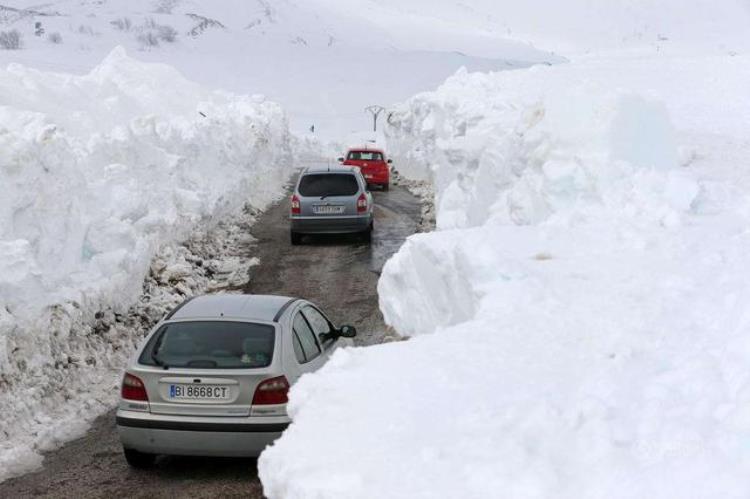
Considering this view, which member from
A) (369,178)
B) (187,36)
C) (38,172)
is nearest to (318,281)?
(38,172)

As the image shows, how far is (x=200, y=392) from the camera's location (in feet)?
23.3

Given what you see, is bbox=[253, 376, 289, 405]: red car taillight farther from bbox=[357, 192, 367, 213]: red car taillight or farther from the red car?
the red car

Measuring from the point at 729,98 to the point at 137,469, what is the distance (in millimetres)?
14496

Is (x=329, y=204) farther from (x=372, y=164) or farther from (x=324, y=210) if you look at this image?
(x=372, y=164)

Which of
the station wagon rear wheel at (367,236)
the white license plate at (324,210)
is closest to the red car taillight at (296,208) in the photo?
the white license plate at (324,210)

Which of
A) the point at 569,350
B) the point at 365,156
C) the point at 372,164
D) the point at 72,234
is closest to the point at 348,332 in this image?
the point at 569,350

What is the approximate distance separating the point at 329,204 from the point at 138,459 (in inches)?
462

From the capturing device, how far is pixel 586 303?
6.44 m

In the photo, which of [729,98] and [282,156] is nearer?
[729,98]

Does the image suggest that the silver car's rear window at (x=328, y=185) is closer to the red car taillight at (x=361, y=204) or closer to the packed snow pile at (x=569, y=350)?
the red car taillight at (x=361, y=204)

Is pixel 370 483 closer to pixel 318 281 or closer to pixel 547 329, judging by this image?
pixel 547 329

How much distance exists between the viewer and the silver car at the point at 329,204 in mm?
18719

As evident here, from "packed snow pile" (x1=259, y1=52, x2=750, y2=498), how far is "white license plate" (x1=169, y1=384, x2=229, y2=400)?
6.33ft

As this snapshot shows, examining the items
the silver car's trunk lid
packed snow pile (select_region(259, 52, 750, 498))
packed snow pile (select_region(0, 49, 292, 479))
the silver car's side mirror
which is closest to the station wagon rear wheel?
packed snow pile (select_region(0, 49, 292, 479))
